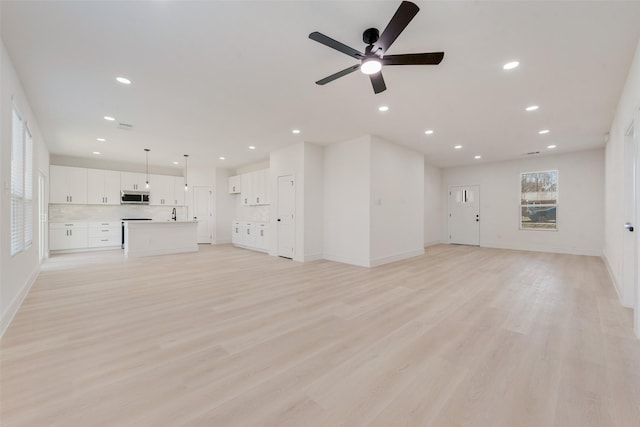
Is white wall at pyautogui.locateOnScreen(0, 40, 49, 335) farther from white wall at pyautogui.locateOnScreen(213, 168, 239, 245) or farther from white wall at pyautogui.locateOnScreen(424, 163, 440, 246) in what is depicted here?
white wall at pyautogui.locateOnScreen(424, 163, 440, 246)

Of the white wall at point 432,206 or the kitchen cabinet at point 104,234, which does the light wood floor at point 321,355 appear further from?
the white wall at point 432,206

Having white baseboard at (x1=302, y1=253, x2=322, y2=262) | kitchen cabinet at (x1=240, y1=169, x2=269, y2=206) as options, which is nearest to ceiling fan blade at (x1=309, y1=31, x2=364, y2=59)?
white baseboard at (x1=302, y1=253, x2=322, y2=262)

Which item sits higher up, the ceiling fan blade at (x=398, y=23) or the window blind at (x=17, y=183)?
the ceiling fan blade at (x=398, y=23)

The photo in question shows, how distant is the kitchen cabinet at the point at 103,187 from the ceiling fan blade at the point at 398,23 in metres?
9.20

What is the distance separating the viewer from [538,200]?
7.55 m

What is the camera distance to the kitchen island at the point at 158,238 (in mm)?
6621

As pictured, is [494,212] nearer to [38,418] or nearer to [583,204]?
[583,204]

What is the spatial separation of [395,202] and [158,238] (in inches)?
251

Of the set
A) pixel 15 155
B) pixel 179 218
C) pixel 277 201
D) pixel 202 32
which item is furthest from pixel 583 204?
pixel 179 218

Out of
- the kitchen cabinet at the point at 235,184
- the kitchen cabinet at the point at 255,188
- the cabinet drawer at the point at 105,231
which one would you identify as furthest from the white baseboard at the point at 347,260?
the cabinet drawer at the point at 105,231

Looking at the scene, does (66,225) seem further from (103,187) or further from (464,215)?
(464,215)

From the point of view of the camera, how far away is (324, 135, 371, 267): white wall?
5.52 m

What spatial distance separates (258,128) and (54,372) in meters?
4.37

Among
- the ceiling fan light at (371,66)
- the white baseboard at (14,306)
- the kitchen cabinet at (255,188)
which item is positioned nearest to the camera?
the ceiling fan light at (371,66)
